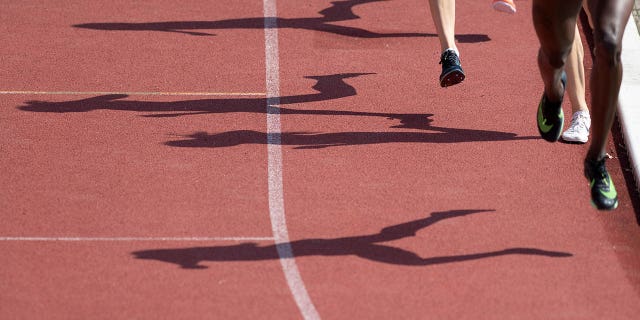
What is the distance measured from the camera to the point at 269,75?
8.42 metres

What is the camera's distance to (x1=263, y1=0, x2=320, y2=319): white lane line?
5.59 metres

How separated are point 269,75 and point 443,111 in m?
1.36

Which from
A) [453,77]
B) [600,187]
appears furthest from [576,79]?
[600,187]

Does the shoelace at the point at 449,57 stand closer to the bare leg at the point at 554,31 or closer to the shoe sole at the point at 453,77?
the shoe sole at the point at 453,77

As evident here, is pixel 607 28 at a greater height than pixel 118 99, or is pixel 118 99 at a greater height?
pixel 607 28

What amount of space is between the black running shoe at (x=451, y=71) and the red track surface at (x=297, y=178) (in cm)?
35

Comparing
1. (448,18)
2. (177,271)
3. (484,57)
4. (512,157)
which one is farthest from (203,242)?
(484,57)

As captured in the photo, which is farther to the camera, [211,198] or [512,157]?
[512,157]

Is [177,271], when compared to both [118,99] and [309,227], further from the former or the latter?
[118,99]

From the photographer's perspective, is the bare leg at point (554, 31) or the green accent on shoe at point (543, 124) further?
the green accent on shoe at point (543, 124)

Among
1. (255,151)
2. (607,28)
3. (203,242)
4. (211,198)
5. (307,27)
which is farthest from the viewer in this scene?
(307,27)

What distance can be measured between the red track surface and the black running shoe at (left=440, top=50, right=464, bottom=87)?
355 mm

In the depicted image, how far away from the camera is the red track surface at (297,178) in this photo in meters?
5.61

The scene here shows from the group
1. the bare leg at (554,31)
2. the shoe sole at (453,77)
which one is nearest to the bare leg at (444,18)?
the shoe sole at (453,77)
